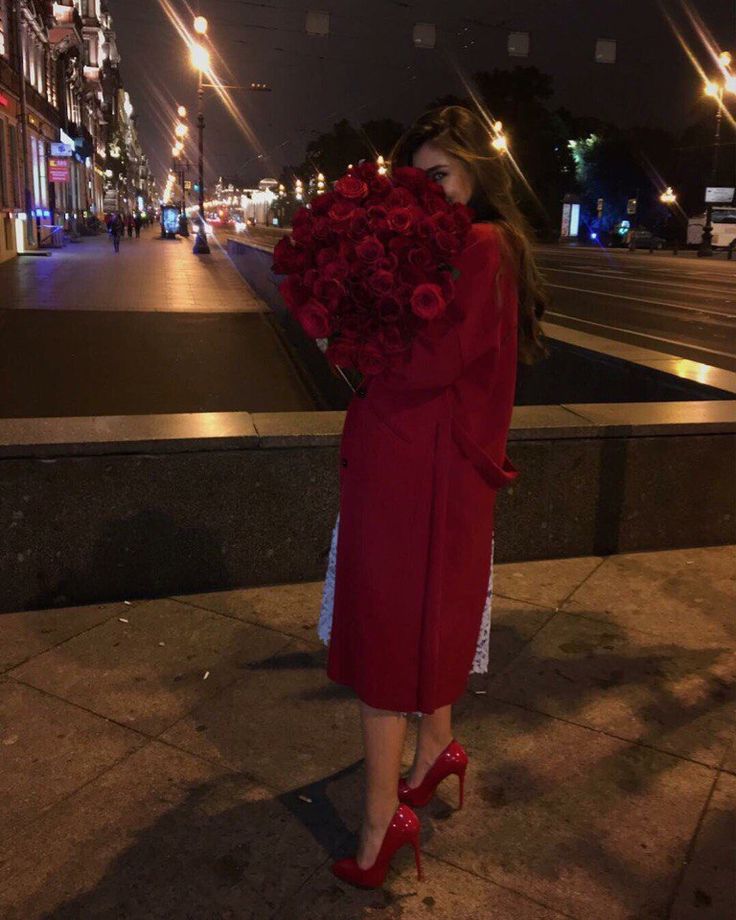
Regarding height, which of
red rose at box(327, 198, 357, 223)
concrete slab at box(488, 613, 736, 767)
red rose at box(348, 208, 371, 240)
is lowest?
concrete slab at box(488, 613, 736, 767)

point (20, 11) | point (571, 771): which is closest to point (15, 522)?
point (571, 771)

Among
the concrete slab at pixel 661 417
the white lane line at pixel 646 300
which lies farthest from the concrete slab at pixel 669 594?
the white lane line at pixel 646 300

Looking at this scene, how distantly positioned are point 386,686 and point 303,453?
6.87 feet

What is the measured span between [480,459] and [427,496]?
17 cm

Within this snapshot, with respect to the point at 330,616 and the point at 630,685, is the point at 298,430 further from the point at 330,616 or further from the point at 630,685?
the point at 630,685

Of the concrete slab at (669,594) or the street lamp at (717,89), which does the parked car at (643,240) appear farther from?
the concrete slab at (669,594)

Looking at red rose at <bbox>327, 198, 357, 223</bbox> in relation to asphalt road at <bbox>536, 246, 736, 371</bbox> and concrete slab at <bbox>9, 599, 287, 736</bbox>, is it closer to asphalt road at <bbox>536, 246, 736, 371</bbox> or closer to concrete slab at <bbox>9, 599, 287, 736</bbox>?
concrete slab at <bbox>9, 599, 287, 736</bbox>

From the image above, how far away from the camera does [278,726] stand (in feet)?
10.7

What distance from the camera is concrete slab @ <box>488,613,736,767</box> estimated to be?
3.28m

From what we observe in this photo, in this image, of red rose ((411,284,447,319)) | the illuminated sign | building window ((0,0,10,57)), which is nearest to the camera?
red rose ((411,284,447,319))

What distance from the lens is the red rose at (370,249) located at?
6.63 ft

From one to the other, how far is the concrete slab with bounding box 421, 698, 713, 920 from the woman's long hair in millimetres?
1587

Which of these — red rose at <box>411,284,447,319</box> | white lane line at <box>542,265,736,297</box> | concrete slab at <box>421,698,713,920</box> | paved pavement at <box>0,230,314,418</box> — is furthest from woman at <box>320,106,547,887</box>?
white lane line at <box>542,265,736,297</box>

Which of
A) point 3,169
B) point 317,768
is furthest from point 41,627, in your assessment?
point 3,169
